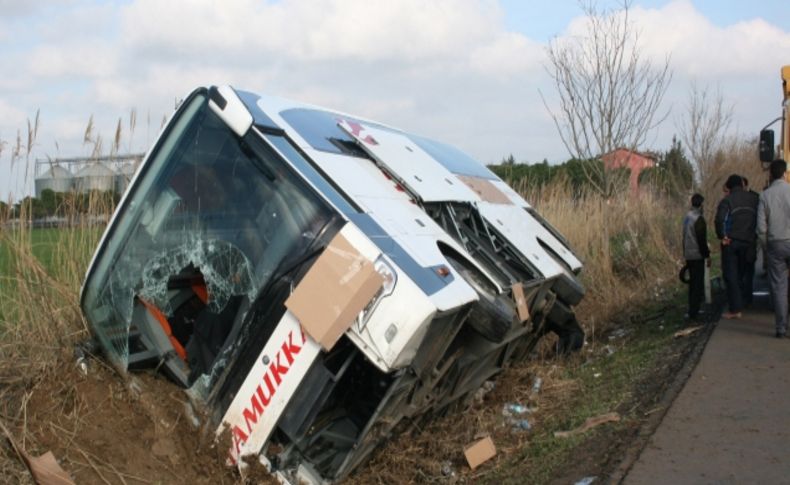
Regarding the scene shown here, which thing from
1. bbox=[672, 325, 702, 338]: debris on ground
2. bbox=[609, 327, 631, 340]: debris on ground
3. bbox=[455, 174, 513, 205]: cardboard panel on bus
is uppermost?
bbox=[455, 174, 513, 205]: cardboard panel on bus

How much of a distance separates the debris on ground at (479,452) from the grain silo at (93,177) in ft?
11.7

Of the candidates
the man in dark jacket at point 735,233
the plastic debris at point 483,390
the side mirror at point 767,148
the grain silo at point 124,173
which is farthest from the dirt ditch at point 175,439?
the side mirror at point 767,148

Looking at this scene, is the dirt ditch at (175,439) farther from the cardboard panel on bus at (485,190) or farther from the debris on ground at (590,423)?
the cardboard panel on bus at (485,190)

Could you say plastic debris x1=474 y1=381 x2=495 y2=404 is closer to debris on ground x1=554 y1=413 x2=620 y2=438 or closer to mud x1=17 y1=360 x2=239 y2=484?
debris on ground x1=554 y1=413 x2=620 y2=438

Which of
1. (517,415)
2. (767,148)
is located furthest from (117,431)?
(767,148)

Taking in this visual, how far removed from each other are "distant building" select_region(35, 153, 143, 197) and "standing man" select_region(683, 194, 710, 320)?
626 centimetres

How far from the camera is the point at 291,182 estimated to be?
4711mm

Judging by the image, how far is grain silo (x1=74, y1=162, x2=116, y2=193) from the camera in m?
6.65

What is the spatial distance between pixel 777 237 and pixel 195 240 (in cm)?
575

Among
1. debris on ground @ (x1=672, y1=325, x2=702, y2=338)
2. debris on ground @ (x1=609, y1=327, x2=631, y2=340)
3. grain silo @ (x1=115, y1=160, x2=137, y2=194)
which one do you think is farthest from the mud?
debris on ground @ (x1=609, y1=327, x2=631, y2=340)

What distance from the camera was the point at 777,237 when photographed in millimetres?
7965

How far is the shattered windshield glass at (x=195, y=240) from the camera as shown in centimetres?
464

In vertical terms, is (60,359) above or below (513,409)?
above

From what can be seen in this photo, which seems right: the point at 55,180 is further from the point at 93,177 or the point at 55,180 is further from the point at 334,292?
the point at 334,292
